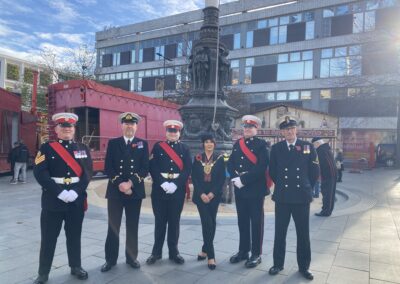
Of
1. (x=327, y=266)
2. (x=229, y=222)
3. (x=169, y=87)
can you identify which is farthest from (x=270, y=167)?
(x=169, y=87)

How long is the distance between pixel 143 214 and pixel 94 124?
9332 millimetres

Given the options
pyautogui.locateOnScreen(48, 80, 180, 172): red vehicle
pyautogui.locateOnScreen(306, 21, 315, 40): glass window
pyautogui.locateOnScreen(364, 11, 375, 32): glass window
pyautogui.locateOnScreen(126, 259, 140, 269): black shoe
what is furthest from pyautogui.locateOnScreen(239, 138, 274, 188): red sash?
pyautogui.locateOnScreen(306, 21, 315, 40): glass window

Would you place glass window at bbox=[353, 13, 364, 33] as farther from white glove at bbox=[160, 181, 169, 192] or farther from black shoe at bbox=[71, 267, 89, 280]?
black shoe at bbox=[71, 267, 89, 280]

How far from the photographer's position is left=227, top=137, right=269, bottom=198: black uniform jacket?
185 inches

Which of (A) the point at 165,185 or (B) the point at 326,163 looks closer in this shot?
(A) the point at 165,185

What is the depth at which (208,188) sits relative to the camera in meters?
4.77

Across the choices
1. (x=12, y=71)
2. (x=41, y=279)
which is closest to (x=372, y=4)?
(x=41, y=279)

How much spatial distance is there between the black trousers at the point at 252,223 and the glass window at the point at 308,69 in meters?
32.5

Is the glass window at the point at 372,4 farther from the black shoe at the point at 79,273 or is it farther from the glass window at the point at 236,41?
the black shoe at the point at 79,273

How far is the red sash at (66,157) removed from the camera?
4098 millimetres

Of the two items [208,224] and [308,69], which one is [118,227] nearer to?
[208,224]

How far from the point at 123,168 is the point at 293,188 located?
7.51 feet

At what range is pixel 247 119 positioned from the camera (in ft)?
16.3

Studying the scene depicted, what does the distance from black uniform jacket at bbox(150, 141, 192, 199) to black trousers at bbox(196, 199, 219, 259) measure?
388 mm
